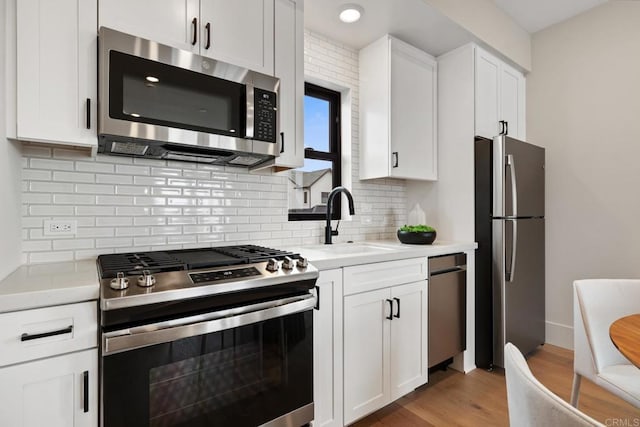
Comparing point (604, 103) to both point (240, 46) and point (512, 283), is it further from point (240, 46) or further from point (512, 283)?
point (240, 46)

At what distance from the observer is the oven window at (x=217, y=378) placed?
3.64ft

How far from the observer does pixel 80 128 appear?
134cm

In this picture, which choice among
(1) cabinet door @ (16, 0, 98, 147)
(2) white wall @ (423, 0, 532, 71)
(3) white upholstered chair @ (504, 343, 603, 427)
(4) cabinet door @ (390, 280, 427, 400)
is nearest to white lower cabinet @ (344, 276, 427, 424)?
(4) cabinet door @ (390, 280, 427, 400)

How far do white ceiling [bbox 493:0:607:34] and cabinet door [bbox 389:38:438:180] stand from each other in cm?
79

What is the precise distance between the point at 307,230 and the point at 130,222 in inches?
45.5

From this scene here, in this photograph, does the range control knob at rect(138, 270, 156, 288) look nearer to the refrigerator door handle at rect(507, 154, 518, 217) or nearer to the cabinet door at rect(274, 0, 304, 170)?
the cabinet door at rect(274, 0, 304, 170)

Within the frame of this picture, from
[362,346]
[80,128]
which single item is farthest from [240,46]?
[362,346]

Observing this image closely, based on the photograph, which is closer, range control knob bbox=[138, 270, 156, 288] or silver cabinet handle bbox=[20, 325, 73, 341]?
silver cabinet handle bbox=[20, 325, 73, 341]

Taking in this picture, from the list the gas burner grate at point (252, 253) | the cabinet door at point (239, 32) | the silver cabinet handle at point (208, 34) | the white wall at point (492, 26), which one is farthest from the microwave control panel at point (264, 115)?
the white wall at point (492, 26)

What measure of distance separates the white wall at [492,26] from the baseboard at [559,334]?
95.6 inches

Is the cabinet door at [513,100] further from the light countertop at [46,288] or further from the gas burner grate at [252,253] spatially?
the light countertop at [46,288]

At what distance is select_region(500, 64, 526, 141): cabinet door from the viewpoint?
9.86 ft

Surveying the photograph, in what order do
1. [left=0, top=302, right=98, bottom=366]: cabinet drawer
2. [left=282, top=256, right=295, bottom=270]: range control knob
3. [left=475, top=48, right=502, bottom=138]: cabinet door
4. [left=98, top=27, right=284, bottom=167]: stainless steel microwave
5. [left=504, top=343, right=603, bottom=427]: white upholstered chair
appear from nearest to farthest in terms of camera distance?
[left=504, top=343, right=603, bottom=427]: white upholstered chair, [left=0, top=302, right=98, bottom=366]: cabinet drawer, [left=98, top=27, right=284, bottom=167]: stainless steel microwave, [left=282, top=256, right=295, bottom=270]: range control knob, [left=475, top=48, right=502, bottom=138]: cabinet door

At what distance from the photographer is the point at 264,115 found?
1.76 meters
